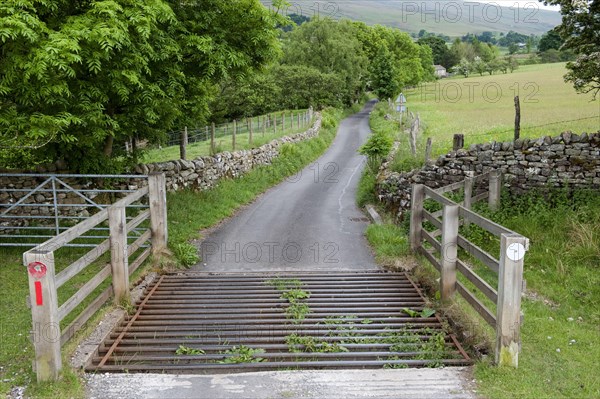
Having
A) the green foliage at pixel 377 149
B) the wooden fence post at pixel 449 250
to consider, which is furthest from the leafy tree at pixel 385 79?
the wooden fence post at pixel 449 250

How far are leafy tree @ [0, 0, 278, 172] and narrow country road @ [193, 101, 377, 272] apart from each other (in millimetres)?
3027

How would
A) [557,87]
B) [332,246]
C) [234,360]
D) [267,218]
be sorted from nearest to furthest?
[234,360], [332,246], [267,218], [557,87]

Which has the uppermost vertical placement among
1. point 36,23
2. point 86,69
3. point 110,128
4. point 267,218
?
point 36,23

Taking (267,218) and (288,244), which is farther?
(267,218)

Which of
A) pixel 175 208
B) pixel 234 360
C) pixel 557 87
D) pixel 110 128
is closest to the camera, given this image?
pixel 234 360

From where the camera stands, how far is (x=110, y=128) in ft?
33.7

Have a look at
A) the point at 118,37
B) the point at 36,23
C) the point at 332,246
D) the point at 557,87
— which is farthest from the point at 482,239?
the point at 557,87

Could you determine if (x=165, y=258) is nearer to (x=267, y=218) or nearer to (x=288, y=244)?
(x=288, y=244)

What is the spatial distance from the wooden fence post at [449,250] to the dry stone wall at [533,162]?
6038 mm

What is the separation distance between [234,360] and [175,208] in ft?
26.8

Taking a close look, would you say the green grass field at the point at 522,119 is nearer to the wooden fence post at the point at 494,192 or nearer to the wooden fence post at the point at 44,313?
the wooden fence post at the point at 494,192

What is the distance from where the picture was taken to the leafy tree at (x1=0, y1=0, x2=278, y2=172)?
25.6 feet

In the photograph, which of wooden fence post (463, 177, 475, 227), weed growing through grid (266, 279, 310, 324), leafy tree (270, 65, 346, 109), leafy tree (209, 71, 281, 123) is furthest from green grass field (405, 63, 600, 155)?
leafy tree (209, 71, 281, 123)

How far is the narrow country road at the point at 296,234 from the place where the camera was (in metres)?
9.72
